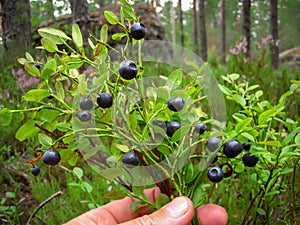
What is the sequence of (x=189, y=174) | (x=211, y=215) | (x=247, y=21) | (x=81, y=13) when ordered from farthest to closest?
(x=247, y=21), (x=81, y=13), (x=211, y=215), (x=189, y=174)

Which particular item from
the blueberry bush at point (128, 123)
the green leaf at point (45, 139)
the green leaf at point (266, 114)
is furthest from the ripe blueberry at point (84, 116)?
the green leaf at point (266, 114)

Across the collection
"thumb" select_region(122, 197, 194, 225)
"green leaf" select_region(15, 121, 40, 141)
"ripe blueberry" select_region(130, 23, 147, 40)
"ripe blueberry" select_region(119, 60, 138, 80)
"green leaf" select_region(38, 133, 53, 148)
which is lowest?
"thumb" select_region(122, 197, 194, 225)

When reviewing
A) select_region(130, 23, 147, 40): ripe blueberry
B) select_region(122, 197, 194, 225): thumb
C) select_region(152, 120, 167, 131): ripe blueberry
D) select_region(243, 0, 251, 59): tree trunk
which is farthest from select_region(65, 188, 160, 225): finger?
select_region(243, 0, 251, 59): tree trunk

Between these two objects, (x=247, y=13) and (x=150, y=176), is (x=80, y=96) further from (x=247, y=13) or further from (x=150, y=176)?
(x=247, y=13)

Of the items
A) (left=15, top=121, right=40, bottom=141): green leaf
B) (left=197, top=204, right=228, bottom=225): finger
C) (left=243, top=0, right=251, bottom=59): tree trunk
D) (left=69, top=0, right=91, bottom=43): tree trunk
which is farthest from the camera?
(left=243, top=0, right=251, bottom=59): tree trunk

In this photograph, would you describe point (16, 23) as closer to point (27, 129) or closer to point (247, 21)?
point (247, 21)

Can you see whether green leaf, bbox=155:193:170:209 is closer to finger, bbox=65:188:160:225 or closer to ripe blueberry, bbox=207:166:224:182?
ripe blueberry, bbox=207:166:224:182

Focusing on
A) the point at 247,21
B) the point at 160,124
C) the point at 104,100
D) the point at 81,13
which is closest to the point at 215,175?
the point at 160,124
